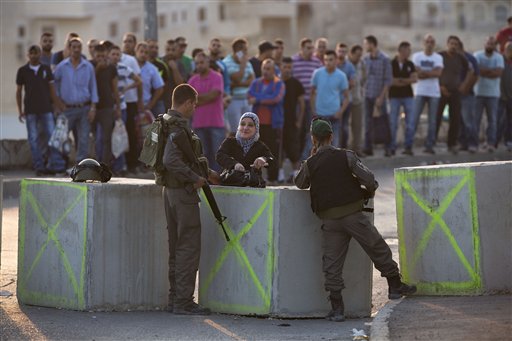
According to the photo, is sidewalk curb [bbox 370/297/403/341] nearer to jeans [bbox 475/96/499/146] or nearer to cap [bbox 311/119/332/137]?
cap [bbox 311/119/332/137]

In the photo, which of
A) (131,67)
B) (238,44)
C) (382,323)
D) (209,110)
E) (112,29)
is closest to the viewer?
(382,323)

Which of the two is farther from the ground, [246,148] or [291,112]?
[291,112]

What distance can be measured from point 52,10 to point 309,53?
6910cm

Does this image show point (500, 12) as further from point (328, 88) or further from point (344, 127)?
point (328, 88)

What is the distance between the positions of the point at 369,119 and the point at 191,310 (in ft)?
40.0

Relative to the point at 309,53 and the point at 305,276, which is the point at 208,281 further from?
the point at 309,53

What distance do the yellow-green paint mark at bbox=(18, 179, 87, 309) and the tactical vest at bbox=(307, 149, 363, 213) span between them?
177 centimetres

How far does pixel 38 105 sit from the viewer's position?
65.2 ft

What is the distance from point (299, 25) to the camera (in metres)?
91.4

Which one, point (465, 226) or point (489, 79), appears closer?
point (465, 226)

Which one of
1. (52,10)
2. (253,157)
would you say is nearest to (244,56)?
(253,157)

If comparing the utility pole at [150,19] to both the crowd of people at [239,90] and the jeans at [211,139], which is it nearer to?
the crowd of people at [239,90]

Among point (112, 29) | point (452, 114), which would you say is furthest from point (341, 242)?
point (112, 29)

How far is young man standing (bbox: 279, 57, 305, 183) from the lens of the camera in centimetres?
2073
